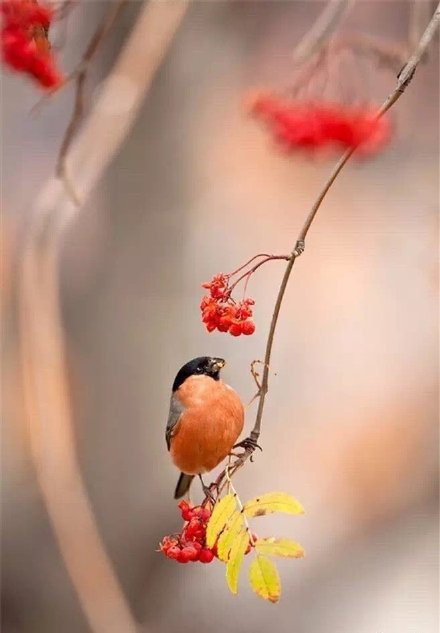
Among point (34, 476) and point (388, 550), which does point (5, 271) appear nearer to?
point (34, 476)

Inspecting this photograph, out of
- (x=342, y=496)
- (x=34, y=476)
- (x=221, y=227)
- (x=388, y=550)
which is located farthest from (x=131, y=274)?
(x=388, y=550)

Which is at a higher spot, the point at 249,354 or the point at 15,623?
the point at 249,354

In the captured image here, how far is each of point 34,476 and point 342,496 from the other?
1.73 ft

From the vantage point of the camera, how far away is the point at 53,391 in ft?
3.85

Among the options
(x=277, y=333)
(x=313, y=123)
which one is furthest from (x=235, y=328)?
(x=277, y=333)

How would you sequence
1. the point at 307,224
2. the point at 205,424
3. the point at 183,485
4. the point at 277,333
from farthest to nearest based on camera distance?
the point at 277,333 → the point at 183,485 → the point at 205,424 → the point at 307,224

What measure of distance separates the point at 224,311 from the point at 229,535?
0.38 ft

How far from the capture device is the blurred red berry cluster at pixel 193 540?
0.46m

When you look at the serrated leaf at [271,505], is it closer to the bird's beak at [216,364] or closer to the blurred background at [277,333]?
the bird's beak at [216,364]

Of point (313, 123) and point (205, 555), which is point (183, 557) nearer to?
point (205, 555)

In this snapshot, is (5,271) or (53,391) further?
(5,271)

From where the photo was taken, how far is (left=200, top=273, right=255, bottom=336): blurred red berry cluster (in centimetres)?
44

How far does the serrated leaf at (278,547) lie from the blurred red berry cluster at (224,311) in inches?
4.3

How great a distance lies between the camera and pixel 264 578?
0.43m
